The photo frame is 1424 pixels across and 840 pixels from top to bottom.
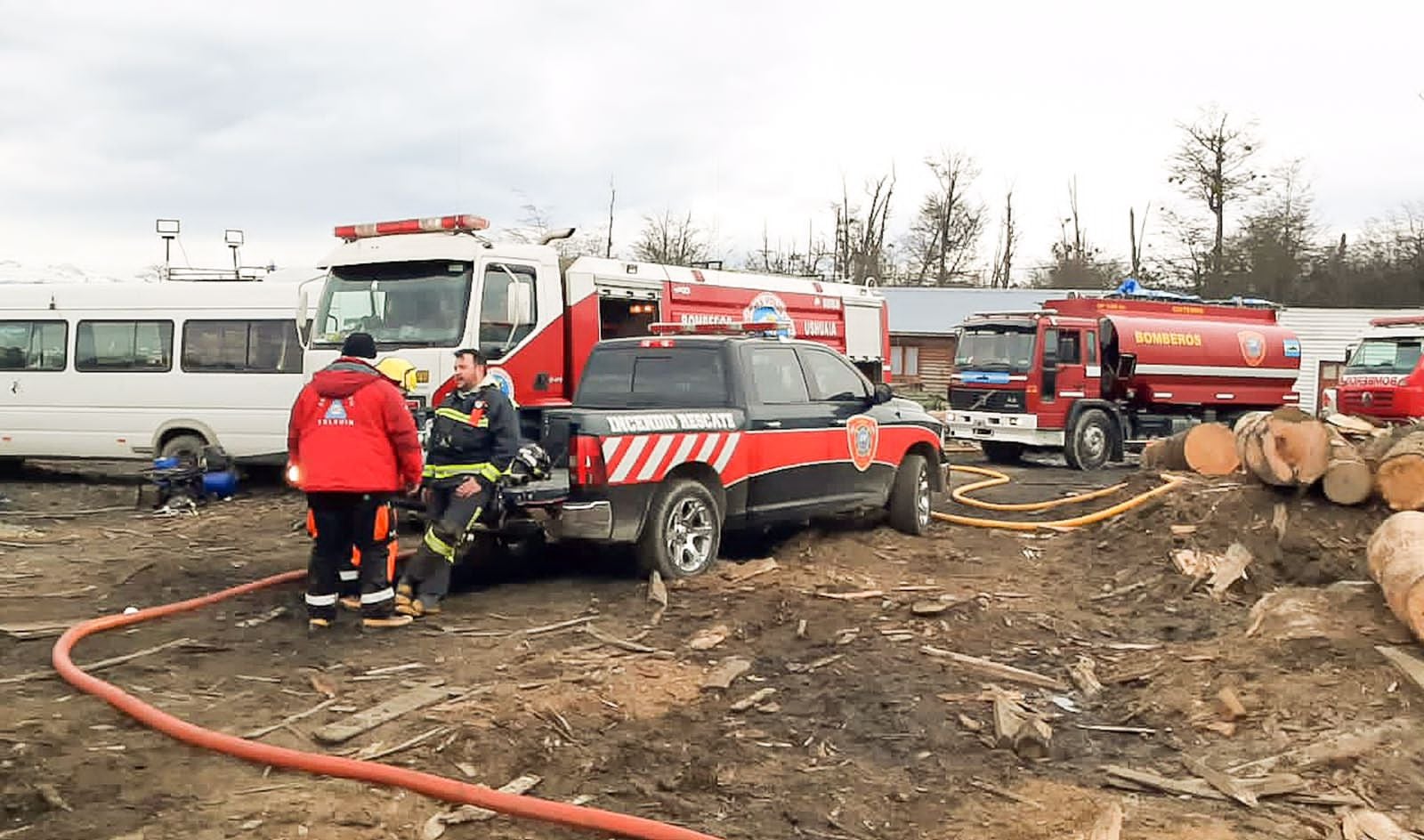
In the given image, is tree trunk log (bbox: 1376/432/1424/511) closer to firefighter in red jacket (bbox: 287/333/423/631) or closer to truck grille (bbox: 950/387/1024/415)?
firefighter in red jacket (bbox: 287/333/423/631)

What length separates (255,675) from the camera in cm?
611

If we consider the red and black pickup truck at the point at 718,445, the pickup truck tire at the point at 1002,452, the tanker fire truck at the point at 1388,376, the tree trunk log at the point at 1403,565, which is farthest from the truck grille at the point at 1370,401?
the tree trunk log at the point at 1403,565

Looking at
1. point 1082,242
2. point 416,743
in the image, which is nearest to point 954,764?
point 416,743

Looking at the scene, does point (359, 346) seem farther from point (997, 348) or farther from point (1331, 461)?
point (997, 348)

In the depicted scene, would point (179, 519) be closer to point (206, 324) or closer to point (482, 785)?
point (206, 324)

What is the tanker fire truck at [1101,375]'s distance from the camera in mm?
18422

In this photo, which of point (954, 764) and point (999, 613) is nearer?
point (954, 764)

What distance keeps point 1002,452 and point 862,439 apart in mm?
10327

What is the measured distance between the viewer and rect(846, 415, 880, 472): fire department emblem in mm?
10148

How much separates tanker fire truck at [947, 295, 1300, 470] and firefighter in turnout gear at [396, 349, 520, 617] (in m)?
12.4

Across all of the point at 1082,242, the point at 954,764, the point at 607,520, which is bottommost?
the point at 954,764

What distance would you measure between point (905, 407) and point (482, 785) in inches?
286

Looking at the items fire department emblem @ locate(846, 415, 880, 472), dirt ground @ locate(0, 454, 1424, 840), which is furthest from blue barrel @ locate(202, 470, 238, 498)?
fire department emblem @ locate(846, 415, 880, 472)

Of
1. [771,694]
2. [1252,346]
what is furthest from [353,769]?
[1252,346]
